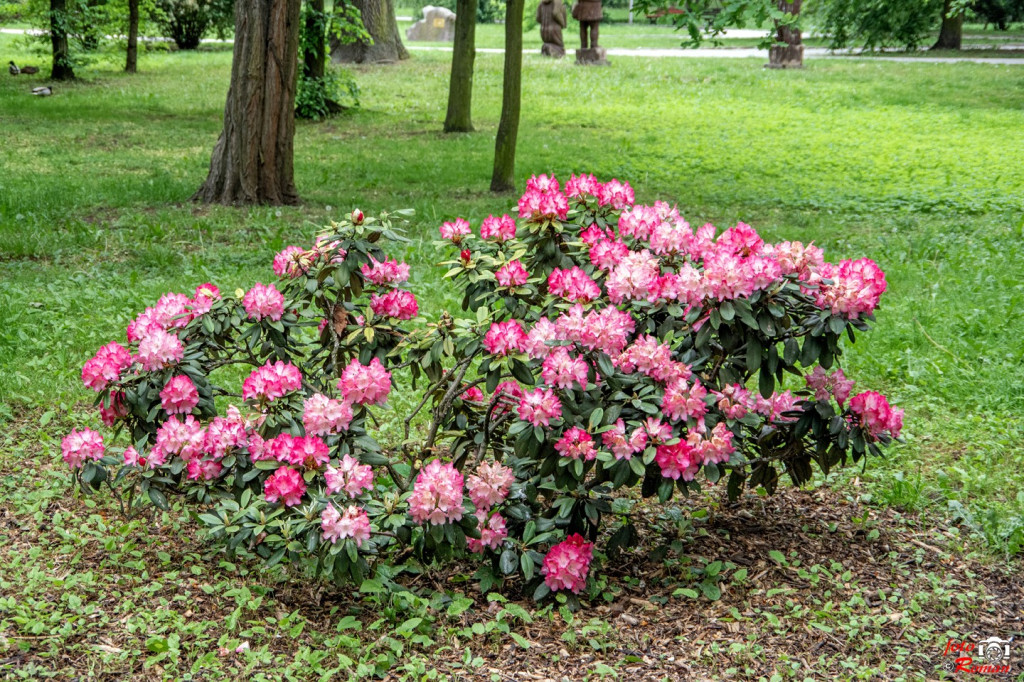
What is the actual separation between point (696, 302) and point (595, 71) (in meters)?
18.9

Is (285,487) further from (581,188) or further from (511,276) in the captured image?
(581,188)

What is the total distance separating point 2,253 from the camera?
25.0 feet

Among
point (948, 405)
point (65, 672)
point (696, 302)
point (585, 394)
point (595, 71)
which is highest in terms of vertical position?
point (595, 71)

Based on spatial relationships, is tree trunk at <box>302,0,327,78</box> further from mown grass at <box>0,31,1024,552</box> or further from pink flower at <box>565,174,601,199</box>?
pink flower at <box>565,174,601,199</box>

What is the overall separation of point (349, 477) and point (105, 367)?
1037 millimetres

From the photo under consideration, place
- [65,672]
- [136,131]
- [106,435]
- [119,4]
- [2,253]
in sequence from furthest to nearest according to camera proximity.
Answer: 1. [119,4]
2. [136,131]
3. [2,253]
4. [106,435]
5. [65,672]

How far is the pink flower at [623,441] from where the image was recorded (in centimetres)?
324

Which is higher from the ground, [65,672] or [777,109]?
[777,109]

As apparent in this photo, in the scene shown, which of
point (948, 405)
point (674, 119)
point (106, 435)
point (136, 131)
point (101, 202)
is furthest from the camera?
point (674, 119)

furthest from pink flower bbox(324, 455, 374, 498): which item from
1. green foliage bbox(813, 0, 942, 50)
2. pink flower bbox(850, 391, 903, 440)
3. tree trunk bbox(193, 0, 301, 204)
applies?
green foliage bbox(813, 0, 942, 50)

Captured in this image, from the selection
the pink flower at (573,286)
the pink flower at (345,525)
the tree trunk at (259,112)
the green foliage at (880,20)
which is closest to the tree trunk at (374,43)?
the green foliage at (880,20)

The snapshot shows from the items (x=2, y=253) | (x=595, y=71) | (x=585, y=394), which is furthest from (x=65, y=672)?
(x=595, y=71)

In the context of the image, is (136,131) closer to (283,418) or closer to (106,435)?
(106,435)

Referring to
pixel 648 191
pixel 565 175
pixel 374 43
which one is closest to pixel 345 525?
pixel 648 191
